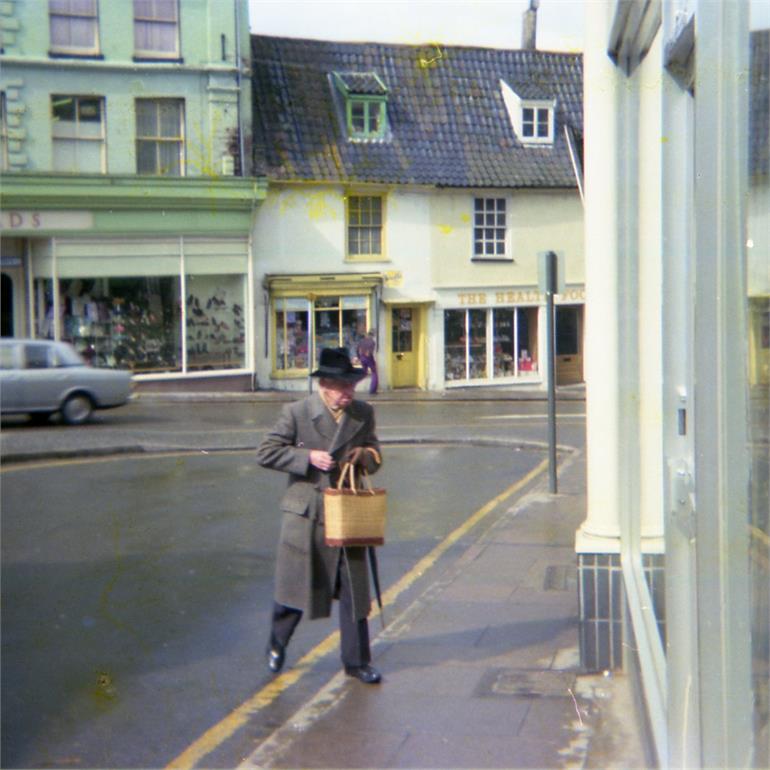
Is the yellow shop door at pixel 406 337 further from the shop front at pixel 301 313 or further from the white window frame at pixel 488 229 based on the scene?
the white window frame at pixel 488 229

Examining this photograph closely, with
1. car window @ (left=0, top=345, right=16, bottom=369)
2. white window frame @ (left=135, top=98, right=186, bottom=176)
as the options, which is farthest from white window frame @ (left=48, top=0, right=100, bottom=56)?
car window @ (left=0, top=345, right=16, bottom=369)

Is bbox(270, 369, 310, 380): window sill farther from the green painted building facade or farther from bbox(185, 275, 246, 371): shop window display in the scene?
bbox(185, 275, 246, 371): shop window display

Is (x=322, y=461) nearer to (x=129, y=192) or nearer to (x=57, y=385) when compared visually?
(x=57, y=385)

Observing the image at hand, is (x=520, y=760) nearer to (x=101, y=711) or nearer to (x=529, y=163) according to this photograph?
(x=101, y=711)

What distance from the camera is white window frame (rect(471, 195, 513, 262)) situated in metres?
31.7

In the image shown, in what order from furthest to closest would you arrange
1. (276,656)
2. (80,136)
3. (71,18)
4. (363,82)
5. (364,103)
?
(364,103)
(363,82)
(80,136)
(71,18)
(276,656)

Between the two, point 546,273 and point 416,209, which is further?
point 416,209

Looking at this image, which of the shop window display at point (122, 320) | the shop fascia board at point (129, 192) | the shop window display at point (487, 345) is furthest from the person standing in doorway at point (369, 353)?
the shop fascia board at point (129, 192)

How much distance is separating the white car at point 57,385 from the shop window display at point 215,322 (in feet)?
19.6

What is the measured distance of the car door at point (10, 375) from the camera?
55.9 ft

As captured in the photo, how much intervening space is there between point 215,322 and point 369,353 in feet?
13.5

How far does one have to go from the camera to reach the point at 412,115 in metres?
28.7

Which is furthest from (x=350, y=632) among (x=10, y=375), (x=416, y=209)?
(x=416, y=209)

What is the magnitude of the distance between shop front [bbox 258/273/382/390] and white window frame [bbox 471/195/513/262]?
353cm
